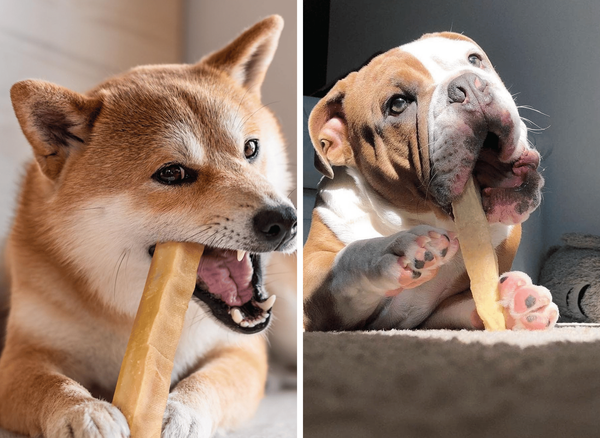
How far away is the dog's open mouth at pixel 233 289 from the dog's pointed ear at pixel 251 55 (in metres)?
0.35

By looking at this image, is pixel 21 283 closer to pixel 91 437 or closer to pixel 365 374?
pixel 91 437

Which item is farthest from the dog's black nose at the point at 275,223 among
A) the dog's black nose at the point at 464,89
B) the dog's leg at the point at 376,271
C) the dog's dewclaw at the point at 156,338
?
the dog's black nose at the point at 464,89

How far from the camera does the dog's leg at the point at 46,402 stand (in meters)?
0.84

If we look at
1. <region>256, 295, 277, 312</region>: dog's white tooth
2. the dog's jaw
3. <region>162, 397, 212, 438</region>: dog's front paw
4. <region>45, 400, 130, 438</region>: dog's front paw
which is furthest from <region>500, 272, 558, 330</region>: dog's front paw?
<region>45, 400, 130, 438</region>: dog's front paw

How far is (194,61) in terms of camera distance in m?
1.10

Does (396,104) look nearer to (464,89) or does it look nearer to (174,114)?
(464,89)

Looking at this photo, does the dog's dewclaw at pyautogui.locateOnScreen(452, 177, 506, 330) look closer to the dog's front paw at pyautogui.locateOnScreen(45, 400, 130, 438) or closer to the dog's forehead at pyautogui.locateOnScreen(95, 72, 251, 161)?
the dog's forehead at pyautogui.locateOnScreen(95, 72, 251, 161)

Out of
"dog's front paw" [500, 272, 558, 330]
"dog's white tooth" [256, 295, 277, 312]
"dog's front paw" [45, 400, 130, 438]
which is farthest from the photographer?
"dog's front paw" [500, 272, 558, 330]

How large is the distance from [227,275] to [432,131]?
55cm

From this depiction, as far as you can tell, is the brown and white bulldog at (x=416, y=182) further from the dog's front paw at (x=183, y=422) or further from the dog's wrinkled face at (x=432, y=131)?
the dog's front paw at (x=183, y=422)

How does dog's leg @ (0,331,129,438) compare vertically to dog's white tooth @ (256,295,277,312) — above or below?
below

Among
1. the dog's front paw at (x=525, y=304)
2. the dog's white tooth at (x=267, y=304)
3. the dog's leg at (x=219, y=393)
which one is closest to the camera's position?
the dog's leg at (x=219, y=393)

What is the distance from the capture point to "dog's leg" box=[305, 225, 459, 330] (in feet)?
3.71

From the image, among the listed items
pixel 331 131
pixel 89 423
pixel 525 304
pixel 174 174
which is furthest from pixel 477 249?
pixel 89 423
